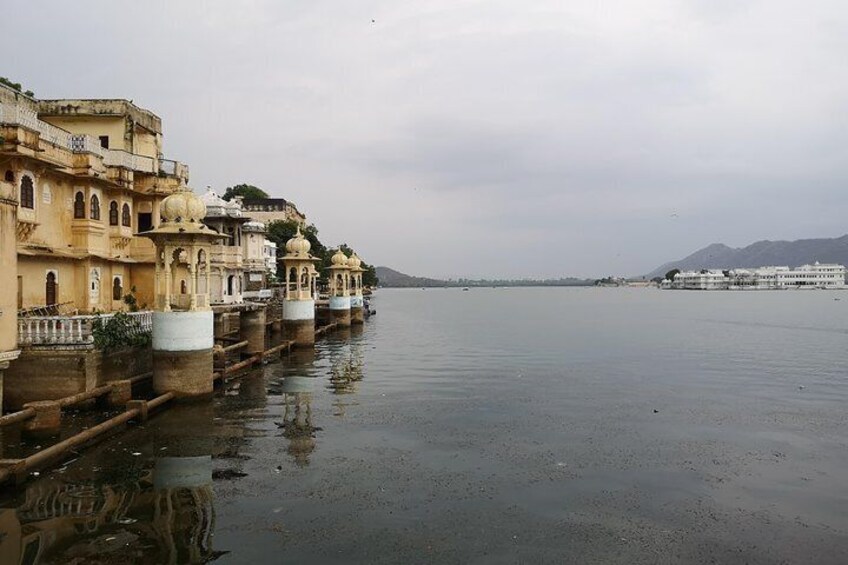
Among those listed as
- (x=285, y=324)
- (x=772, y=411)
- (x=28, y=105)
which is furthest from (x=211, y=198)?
(x=772, y=411)

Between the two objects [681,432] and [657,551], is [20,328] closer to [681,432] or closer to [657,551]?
[657,551]

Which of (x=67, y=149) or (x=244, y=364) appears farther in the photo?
(x=244, y=364)

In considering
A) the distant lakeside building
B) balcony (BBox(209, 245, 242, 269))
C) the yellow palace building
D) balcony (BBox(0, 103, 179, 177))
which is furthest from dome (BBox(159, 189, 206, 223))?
the distant lakeside building

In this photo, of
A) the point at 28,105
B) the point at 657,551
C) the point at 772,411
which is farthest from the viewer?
the point at 28,105

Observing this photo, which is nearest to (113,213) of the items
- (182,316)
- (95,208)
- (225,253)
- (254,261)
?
(95,208)

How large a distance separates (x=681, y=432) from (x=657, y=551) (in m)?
9.60

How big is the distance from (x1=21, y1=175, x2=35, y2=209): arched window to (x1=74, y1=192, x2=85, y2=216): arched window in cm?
289

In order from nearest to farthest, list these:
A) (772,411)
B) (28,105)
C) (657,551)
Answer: (657,551), (772,411), (28,105)

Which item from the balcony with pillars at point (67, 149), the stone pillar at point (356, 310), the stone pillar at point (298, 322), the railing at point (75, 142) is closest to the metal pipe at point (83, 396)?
the balcony with pillars at point (67, 149)

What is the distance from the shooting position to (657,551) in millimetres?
11195

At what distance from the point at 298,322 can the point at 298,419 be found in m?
21.2

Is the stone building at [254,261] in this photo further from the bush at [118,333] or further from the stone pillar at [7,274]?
the stone pillar at [7,274]

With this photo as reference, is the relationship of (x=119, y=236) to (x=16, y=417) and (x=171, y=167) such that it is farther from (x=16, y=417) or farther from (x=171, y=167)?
(x=16, y=417)

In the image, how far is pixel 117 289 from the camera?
100 ft
